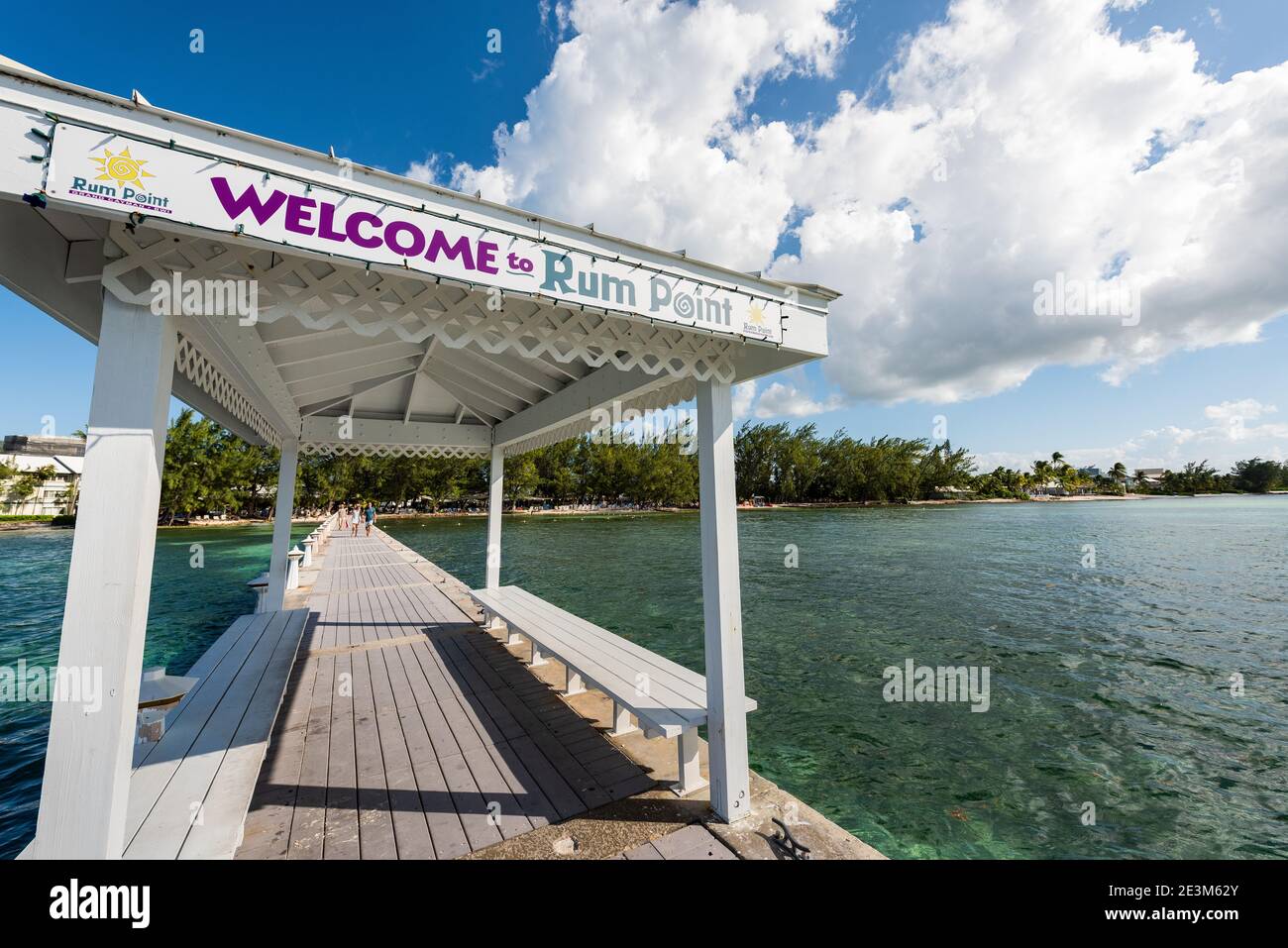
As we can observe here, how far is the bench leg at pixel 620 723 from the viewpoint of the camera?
4.09 metres

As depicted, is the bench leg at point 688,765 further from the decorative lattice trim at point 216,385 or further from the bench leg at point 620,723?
the decorative lattice trim at point 216,385

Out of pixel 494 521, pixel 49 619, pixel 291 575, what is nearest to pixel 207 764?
pixel 494 521

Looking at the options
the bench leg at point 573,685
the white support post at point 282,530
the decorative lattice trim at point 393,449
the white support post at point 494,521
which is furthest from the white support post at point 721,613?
the white support post at point 282,530

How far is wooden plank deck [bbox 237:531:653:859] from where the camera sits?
2.88 m

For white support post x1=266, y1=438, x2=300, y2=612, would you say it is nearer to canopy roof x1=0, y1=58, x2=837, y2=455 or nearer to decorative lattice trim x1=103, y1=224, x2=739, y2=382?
canopy roof x1=0, y1=58, x2=837, y2=455

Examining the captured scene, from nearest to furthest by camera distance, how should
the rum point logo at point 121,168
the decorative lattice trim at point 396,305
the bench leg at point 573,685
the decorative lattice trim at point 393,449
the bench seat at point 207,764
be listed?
1. the rum point logo at point 121,168
2. the decorative lattice trim at point 396,305
3. the bench seat at point 207,764
4. the bench leg at point 573,685
5. the decorative lattice trim at point 393,449

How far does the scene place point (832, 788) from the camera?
4.45 metres

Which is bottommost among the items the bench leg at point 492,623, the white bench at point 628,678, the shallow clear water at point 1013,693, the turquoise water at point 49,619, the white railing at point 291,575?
the shallow clear water at point 1013,693

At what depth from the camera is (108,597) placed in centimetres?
184

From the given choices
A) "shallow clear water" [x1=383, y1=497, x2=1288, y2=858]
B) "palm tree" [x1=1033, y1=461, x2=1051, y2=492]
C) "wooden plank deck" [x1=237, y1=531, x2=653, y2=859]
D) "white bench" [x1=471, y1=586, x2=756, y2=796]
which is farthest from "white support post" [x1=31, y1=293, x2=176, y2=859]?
"palm tree" [x1=1033, y1=461, x2=1051, y2=492]

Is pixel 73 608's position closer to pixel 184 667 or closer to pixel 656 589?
pixel 184 667

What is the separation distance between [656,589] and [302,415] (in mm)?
9374
